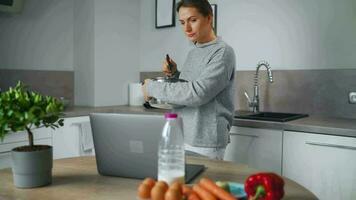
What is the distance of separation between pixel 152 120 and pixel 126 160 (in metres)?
0.18

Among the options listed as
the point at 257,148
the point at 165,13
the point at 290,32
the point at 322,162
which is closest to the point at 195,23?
the point at 257,148

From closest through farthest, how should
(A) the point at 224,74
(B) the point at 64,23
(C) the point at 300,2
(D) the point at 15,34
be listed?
(A) the point at 224,74 → (C) the point at 300,2 → (D) the point at 15,34 → (B) the point at 64,23

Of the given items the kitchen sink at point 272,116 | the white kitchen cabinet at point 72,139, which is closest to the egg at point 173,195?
the kitchen sink at point 272,116

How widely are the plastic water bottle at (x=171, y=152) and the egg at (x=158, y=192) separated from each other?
0.31ft

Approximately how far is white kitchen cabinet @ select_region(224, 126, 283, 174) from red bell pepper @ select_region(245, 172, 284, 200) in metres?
1.30

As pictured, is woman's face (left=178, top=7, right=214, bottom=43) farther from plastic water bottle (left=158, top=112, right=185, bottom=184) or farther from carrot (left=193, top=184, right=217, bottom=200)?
carrot (left=193, top=184, right=217, bottom=200)

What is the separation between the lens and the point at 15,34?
2955mm

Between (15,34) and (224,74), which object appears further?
(15,34)

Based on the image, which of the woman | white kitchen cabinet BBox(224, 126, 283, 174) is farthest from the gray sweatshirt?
white kitchen cabinet BBox(224, 126, 283, 174)

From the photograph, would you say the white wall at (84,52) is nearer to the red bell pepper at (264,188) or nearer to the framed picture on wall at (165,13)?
the framed picture on wall at (165,13)

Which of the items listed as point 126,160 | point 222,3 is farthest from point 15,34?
point 126,160

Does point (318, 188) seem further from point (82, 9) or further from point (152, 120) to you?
point (82, 9)

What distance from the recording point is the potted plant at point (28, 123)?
1.03 metres

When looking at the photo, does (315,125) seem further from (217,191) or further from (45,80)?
(45,80)
